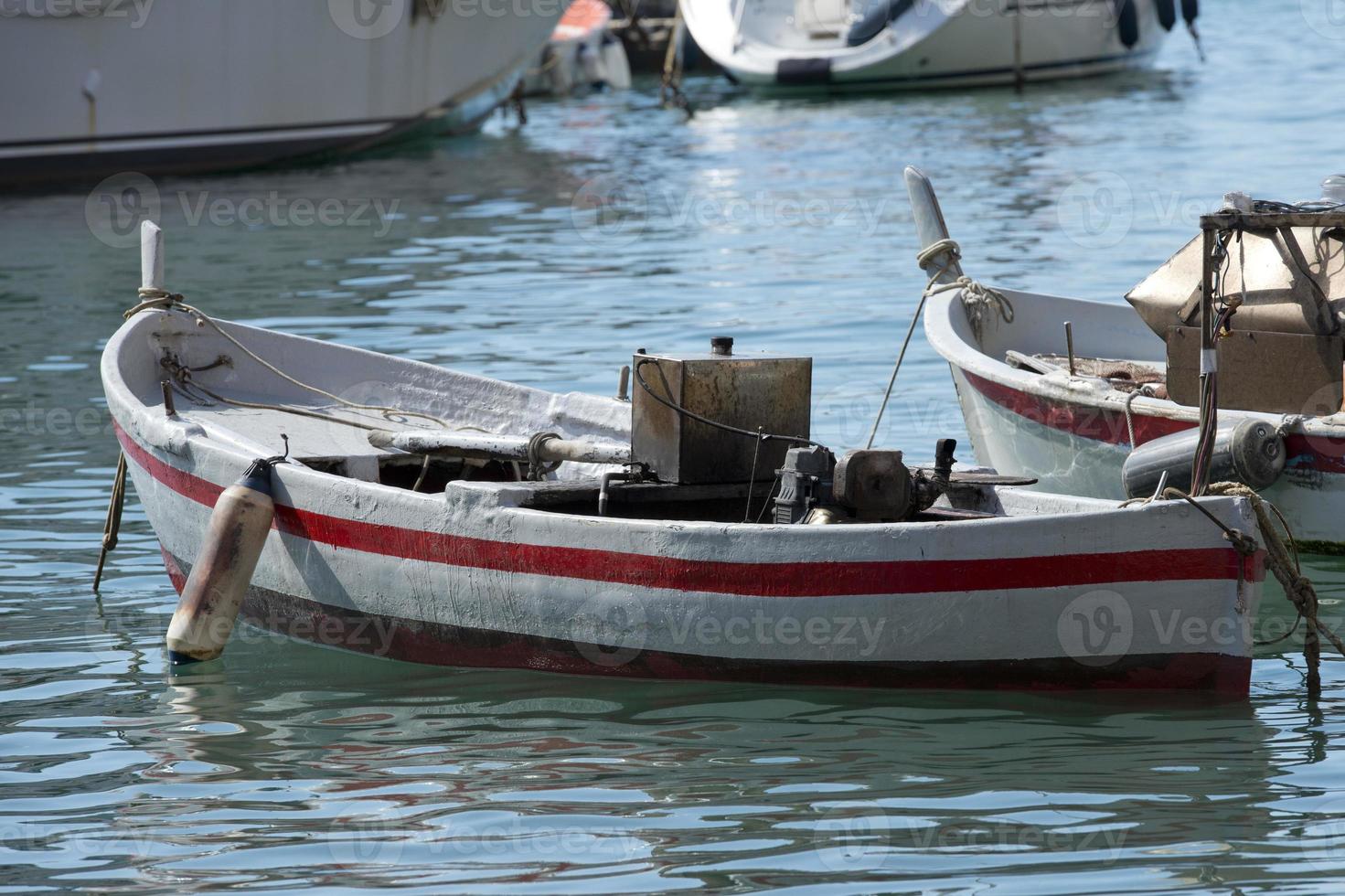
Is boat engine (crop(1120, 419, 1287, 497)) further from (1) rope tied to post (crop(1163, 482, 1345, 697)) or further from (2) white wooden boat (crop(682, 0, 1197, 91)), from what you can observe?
(2) white wooden boat (crop(682, 0, 1197, 91))

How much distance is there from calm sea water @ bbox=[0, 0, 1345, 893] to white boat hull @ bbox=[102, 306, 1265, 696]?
5.5 inches

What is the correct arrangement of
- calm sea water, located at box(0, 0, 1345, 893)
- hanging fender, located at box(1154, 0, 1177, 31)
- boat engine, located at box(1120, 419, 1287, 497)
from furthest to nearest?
hanging fender, located at box(1154, 0, 1177, 31) → boat engine, located at box(1120, 419, 1287, 497) → calm sea water, located at box(0, 0, 1345, 893)

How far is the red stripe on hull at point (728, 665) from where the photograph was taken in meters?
6.13

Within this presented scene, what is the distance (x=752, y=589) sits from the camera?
625 centimetres

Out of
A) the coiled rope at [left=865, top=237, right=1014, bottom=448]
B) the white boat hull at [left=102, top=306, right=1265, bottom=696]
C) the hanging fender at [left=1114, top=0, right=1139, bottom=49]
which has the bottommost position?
the white boat hull at [left=102, top=306, right=1265, bottom=696]

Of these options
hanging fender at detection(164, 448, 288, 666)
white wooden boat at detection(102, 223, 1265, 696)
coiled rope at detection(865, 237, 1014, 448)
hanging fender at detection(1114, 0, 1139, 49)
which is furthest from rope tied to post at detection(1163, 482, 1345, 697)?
hanging fender at detection(1114, 0, 1139, 49)

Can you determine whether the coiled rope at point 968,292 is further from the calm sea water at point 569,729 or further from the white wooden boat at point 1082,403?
the calm sea water at point 569,729

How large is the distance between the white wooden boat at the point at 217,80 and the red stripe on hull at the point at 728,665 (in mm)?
16021

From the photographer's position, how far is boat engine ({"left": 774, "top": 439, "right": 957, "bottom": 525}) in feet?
21.1

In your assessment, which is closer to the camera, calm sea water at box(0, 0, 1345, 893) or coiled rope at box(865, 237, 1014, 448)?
calm sea water at box(0, 0, 1345, 893)

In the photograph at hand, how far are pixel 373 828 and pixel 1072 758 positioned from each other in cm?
218

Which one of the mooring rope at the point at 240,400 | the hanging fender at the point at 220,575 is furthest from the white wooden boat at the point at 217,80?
the hanging fender at the point at 220,575

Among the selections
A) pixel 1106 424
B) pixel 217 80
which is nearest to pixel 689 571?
pixel 1106 424

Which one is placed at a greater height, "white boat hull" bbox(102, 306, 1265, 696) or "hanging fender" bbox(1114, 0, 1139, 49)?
"hanging fender" bbox(1114, 0, 1139, 49)
